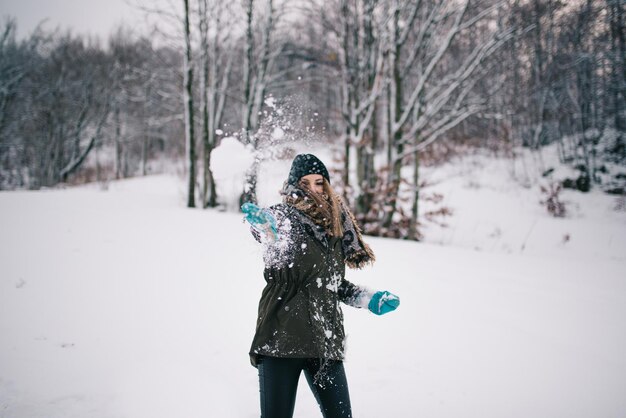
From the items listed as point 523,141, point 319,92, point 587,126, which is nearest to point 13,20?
point 319,92

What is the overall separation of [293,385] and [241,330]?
78.1 inches

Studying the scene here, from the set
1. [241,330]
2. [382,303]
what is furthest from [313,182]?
[241,330]

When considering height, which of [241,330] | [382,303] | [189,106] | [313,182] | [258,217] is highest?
[189,106]

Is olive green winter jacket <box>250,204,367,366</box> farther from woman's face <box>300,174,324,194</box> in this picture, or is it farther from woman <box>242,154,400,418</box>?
woman's face <box>300,174,324,194</box>

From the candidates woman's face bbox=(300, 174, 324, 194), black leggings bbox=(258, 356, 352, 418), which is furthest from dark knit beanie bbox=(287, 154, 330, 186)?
black leggings bbox=(258, 356, 352, 418)

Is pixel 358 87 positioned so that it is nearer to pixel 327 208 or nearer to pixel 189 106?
pixel 189 106

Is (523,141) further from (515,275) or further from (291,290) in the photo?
(291,290)

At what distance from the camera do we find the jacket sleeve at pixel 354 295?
1703 millimetres

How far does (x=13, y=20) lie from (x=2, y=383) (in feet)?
65.9

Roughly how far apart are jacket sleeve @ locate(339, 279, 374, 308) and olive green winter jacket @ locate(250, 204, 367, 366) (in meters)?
0.11

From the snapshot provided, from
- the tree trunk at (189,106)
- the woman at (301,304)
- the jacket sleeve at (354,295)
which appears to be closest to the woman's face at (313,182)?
the woman at (301,304)

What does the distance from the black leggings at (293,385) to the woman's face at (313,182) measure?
2.65ft

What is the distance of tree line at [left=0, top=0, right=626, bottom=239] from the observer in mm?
8461

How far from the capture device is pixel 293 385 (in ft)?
5.01
